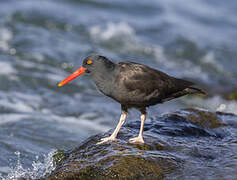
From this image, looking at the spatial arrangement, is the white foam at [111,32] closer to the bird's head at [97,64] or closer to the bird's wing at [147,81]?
the bird's wing at [147,81]

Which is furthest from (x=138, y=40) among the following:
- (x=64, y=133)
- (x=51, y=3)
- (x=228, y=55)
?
(x=64, y=133)

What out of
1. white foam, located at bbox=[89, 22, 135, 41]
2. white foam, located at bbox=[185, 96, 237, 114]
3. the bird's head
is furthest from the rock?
white foam, located at bbox=[89, 22, 135, 41]

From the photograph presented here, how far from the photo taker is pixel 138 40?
1410 cm

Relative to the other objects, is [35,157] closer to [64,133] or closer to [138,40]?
[64,133]

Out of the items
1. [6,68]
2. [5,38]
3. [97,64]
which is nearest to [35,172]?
[97,64]

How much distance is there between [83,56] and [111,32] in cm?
290

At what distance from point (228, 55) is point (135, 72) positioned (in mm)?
9904

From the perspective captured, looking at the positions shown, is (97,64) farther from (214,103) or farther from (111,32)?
(111,32)

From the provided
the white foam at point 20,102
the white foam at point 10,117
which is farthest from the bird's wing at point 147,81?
the white foam at point 20,102

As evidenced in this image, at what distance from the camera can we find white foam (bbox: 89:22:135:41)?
1398 cm

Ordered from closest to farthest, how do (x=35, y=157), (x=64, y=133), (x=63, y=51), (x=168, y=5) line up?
1. (x=35, y=157)
2. (x=64, y=133)
3. (x=63, y=51)
4. (x=168, y=5)

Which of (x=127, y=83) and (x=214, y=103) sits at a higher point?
(x=127, y=83)

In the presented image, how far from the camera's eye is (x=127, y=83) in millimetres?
4418

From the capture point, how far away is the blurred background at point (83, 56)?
6945 mm
